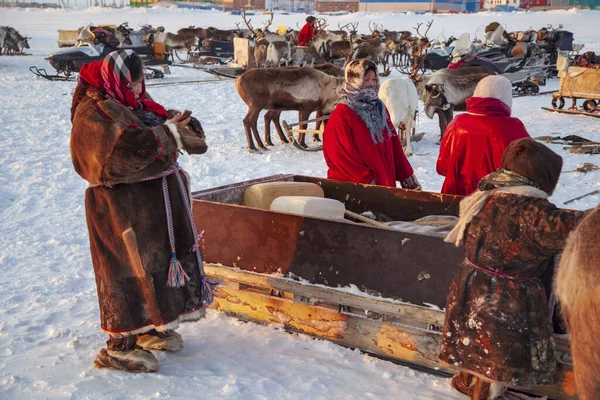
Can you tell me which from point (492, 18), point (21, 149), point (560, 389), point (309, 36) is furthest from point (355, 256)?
point (492, 18)

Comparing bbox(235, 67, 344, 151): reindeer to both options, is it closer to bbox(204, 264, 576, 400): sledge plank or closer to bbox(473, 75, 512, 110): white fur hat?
bbox(473, 75, 512, 110): white fur hat

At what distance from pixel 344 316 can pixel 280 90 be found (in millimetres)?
6520

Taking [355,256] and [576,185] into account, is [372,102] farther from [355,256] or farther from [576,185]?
[576,185]

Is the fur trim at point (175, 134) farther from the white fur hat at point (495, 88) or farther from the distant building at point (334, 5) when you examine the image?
the distant building at point (334, 5)

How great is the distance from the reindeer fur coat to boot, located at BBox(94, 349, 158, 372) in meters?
0.11

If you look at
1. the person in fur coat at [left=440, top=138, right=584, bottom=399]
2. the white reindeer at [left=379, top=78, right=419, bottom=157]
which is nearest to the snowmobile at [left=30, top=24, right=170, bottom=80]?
the white reindeer at [left=379, top=78, right=419, bottom=157]

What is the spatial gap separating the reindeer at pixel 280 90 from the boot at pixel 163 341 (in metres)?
6.10

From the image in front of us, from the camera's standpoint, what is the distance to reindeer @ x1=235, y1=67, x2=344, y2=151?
9.57 meters

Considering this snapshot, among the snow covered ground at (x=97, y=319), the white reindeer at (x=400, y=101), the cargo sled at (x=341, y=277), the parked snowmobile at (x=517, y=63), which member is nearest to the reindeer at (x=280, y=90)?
the snow covered ground at (x=97, y=319)

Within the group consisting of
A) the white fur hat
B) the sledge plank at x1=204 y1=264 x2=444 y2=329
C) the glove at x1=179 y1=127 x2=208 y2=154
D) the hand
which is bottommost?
the sledge plank at x1=204 y1=264 x2=444 y2=329

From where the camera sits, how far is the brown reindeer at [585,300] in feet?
5.99

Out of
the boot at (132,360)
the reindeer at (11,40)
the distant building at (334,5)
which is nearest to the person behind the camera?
the boot at (132,360)

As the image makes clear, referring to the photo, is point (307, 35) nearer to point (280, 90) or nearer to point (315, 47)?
point (315, 47)

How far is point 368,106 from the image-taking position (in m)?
4.63
